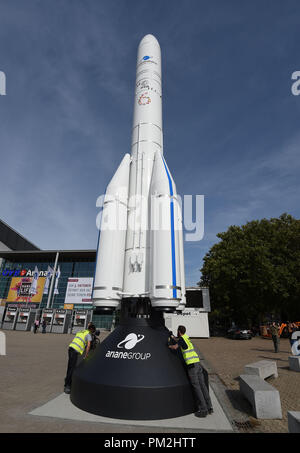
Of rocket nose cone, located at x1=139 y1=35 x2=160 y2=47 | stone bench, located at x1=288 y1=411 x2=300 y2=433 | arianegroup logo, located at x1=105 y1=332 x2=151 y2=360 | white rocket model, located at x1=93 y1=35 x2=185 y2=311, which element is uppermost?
rocket nose cone, located at x1=139 y1=35 x2=160 y2=47

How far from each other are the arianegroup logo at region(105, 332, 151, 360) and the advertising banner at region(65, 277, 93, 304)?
33584 millimetres

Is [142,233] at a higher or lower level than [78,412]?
higher

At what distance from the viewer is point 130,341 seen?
595 cm

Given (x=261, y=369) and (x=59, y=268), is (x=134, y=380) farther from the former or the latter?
(x=59, y=268)

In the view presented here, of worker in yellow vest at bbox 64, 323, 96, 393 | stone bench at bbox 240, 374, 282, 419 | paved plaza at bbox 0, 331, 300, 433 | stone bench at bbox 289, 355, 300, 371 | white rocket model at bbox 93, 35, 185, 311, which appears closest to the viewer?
paved plaza at bbox 0, 331, 300, 433

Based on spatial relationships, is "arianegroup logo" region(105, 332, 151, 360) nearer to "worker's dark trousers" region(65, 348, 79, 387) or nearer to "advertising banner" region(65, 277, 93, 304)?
"worker's dark trousers" region(65, 348, 79, 387)

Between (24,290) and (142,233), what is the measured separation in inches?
1598

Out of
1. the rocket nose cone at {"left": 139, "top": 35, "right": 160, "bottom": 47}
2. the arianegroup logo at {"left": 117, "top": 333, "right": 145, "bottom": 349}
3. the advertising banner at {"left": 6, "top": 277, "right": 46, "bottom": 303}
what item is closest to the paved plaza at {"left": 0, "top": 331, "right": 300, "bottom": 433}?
the arianegroup logo at {"left": 117, "top": 333, "right": 145, "bottom": 349}

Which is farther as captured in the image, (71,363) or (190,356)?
(71,363)

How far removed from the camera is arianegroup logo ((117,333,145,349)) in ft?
19.2

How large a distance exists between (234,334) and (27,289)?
33.6m

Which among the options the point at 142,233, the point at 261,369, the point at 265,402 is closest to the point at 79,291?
the point at 142,233
